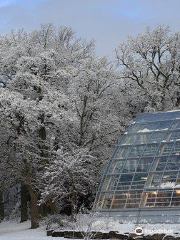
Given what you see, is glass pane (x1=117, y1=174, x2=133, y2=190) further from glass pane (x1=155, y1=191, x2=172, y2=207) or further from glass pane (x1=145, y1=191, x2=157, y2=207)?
glass pane (x1=155, y1=191, x2=172, y2=207)

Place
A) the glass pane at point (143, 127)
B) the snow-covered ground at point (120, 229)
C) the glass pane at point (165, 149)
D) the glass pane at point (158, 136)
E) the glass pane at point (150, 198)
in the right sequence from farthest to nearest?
the glass pane at point (143, 127) → the glass pane at point (158, 136) → the glass pane at point (165, 149) → the glass pane at point (150, 198) → the snow-covered ground at point (120, 229)

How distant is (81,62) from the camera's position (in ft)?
142

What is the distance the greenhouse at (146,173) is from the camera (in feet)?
96.9

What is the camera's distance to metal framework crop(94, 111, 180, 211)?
98.1 feet

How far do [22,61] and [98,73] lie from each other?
6.35 metres

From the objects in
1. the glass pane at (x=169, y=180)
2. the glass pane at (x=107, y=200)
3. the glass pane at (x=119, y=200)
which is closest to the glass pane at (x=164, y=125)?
the glass pane at (x=169, y=180)

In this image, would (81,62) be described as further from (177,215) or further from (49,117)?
(177,215)

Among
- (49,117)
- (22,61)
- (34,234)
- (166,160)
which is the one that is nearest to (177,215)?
(166,160)

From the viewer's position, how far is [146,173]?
31.1m

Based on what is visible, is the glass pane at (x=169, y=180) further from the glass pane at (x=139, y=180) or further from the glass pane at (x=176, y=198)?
the glass pane at (x=139, y=180)

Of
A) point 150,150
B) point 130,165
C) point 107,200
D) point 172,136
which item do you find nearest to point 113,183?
point 107,200

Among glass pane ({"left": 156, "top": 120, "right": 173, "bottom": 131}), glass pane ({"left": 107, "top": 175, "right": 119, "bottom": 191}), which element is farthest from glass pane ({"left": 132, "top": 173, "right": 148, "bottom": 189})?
glass pane ({"left": 156, "top": 120, "right": 173, "bottom": 131})

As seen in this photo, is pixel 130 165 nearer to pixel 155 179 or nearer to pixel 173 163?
pixel 155 179

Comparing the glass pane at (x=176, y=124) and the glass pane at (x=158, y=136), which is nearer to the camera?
the glass pane at (x=158, y=136)
